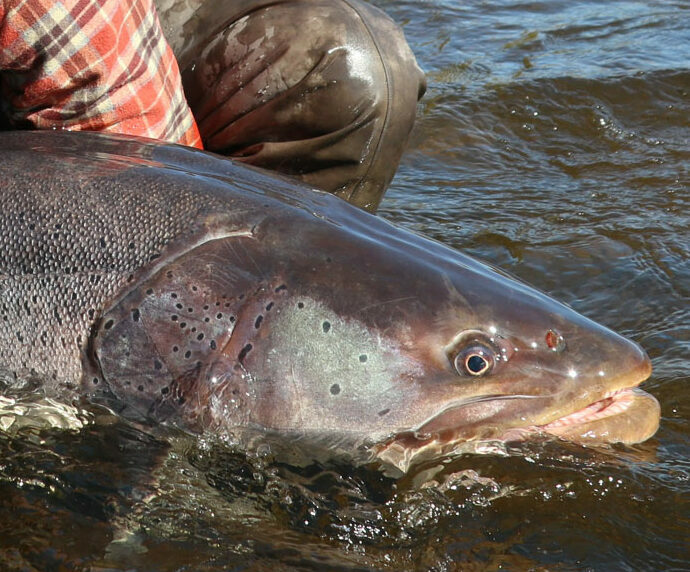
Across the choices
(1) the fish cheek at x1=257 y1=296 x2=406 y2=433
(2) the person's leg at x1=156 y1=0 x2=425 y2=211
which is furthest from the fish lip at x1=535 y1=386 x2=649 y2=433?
(2) the person's leg at x1=156 y1=0 x2=425 y2=211

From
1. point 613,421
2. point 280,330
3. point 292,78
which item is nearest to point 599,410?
point 613,421

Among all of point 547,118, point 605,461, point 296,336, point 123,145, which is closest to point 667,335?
point 605,461

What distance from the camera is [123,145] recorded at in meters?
2.91

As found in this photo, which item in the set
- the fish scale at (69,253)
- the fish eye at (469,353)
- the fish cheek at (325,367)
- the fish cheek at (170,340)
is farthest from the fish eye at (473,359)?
the fish scale at (69,253)

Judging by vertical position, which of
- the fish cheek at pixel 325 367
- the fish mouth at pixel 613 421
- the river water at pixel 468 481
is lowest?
the river water at pixel 468 481

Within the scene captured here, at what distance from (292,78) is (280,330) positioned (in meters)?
1.44

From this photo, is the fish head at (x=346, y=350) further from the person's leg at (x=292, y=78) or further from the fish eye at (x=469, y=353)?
the person's leg at (x=292, y=78)

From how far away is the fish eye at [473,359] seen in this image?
2.56 metres

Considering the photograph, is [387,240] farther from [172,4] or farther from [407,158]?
[407,158]

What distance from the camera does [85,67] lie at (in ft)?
10.1

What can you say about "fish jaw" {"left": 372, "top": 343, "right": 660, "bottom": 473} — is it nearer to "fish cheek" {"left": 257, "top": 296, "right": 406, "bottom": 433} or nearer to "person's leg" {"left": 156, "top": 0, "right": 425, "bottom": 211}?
"fish cheek" {"left": 257, "top": 296, "right": 406, "bottom": 433}

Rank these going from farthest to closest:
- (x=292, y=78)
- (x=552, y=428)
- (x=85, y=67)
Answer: (x=292, y=78) → (x=85, y=67) → (x=552, y=428)

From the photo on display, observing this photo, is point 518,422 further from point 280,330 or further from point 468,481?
point 280,330

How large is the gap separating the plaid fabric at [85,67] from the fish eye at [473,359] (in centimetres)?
129
